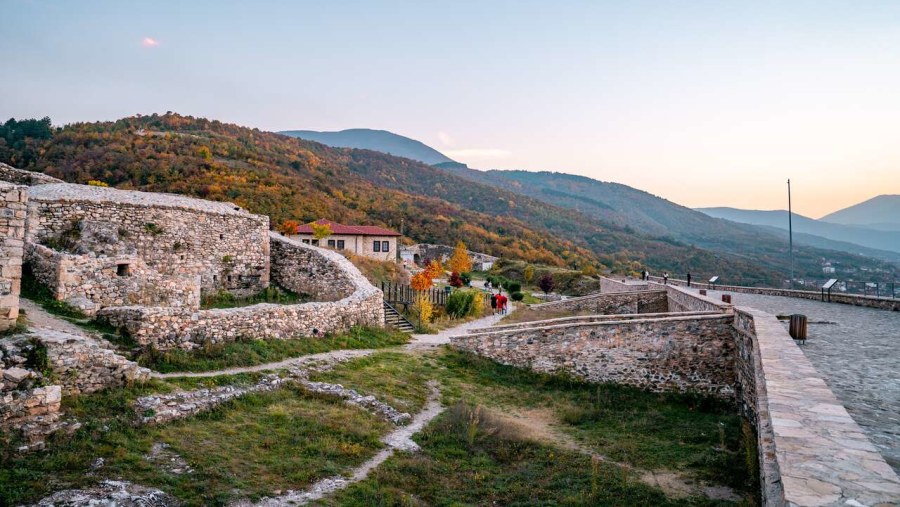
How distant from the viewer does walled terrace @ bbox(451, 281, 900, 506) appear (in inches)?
146

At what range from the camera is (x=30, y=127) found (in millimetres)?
53844

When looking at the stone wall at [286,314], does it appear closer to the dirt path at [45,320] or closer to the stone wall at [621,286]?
the dirt path at [45,320]

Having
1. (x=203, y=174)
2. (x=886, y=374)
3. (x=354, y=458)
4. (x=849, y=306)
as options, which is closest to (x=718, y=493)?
(x=886, y=374)

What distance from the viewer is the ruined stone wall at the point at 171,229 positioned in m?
13.5

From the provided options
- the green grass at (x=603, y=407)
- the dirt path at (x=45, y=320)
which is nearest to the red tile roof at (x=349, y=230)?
the green grass at (x=603, y=407)

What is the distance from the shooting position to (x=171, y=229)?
1559 cm

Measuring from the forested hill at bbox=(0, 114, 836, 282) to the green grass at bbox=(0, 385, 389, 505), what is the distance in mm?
34072

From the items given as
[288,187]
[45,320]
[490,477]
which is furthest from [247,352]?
[288,187]

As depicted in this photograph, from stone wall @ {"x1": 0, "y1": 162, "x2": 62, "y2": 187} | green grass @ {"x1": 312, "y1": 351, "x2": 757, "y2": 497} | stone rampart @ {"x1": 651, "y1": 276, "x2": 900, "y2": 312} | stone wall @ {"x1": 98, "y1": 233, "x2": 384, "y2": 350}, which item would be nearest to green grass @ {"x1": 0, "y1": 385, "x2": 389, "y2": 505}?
green grass @ {"x1": 312, "y1": 351, "x2": 757, "y2": 497}

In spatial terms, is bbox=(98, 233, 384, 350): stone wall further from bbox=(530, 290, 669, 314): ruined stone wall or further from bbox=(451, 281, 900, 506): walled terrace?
bbox=(530, 290, 669, 314): ruined stone wall

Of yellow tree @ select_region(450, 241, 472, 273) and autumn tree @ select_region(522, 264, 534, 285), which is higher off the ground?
yellow tree @ select_region(450, 241, 472, 273)

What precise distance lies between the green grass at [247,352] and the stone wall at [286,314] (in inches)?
11.0

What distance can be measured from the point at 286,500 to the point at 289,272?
42.0ft

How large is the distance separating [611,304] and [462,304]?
10.9 m
